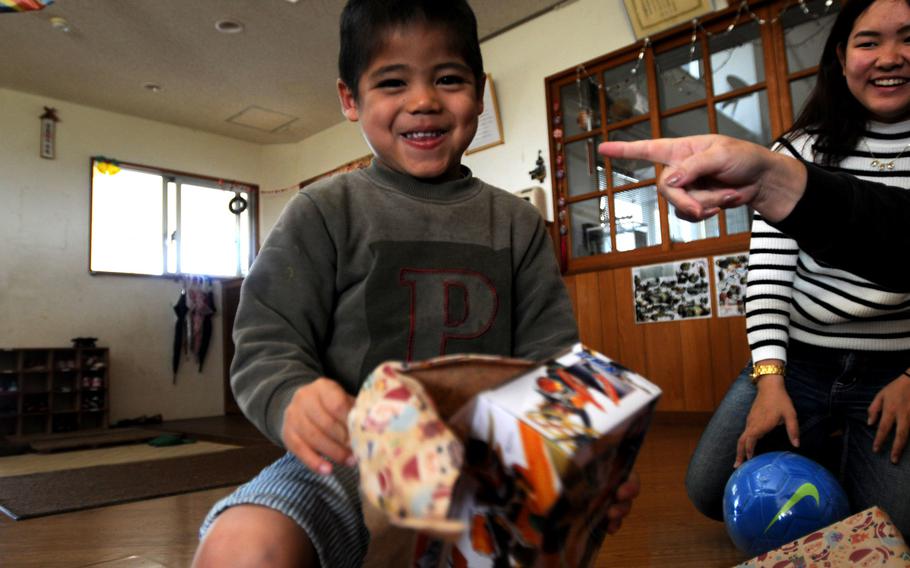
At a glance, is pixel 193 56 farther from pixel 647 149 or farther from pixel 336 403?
pixel 336 403

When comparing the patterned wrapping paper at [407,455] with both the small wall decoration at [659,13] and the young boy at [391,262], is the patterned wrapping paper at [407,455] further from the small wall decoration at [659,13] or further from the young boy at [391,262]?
the small wall decoration at [659,13]

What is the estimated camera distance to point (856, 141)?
1178 millimetres

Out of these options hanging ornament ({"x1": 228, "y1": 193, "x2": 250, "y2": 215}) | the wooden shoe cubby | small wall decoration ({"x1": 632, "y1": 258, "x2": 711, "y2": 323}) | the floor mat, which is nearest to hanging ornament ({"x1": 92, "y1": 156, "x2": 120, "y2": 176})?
hanging ornament ({"x1": 228, "y1": 193, "x2": 250, "y2": 215})

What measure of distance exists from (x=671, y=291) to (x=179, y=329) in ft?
14.1

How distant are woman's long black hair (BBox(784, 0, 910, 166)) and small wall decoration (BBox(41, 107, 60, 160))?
5.52 m

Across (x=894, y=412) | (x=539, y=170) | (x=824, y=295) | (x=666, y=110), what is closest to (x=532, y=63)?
(x=539, y=170)

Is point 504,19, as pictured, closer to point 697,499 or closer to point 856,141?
point 856,141

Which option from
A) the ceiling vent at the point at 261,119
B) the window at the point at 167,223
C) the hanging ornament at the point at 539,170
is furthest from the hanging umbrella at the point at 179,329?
the hanging ornament at the point at 539,170

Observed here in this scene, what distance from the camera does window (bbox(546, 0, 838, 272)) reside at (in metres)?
2.96

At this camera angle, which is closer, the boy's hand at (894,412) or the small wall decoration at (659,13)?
the boy's hand at (894,412)

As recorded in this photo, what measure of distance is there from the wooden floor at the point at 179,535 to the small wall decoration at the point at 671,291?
1.21 meters

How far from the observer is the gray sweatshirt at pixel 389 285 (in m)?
0.71

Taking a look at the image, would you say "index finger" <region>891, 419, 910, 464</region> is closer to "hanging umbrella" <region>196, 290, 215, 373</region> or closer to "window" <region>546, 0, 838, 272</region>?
"window" <region>546, 0, 838, 272</region>

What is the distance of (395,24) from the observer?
777 mm
